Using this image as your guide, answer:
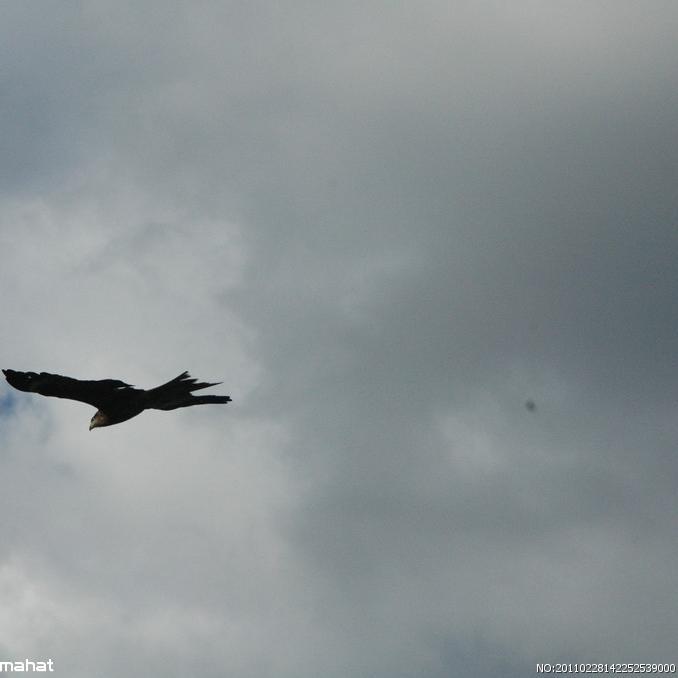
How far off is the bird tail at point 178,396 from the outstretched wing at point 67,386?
0.84m

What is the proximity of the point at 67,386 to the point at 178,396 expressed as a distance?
4.01 m

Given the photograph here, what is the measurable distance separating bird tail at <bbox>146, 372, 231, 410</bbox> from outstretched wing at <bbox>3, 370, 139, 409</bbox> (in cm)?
84

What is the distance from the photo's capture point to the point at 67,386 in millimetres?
38188

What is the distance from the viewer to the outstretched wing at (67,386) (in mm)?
37781

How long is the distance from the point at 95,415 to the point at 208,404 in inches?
174

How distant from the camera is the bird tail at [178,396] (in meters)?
36.1

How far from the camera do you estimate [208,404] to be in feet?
124

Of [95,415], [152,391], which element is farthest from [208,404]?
[95,415]

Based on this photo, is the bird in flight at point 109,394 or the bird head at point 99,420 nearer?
the bird in flight at point 109,394

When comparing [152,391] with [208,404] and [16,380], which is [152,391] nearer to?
[208,404]

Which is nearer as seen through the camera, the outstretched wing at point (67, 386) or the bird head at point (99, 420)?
the outstretched wing at point (67, 386)

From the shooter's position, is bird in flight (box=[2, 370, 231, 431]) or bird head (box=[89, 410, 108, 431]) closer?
bird in flight (box=[2, 370, 231, 431])

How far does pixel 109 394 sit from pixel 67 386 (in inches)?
54.4

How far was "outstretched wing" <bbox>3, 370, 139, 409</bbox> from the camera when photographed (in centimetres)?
3778
